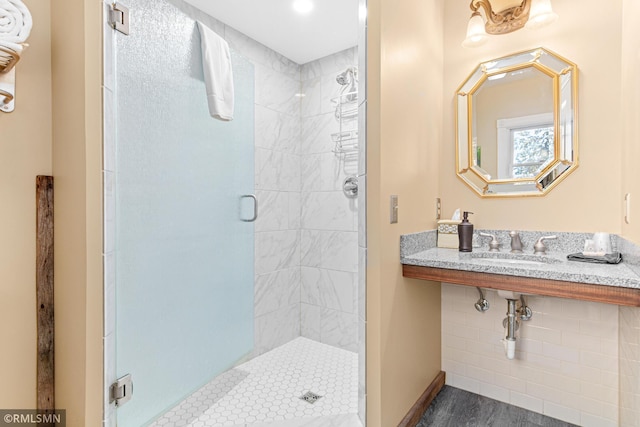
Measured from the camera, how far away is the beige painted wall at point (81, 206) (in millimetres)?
1180

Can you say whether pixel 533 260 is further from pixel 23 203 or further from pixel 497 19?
pixel 23 203

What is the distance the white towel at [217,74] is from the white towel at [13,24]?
692 mm

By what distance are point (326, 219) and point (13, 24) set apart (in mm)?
2065

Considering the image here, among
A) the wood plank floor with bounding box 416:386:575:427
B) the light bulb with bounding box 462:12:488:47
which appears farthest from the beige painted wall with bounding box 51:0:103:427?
the light bulb with bounding box 462:12:488:47

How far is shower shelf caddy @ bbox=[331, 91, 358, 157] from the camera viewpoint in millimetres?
2513

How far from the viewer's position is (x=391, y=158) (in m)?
1.48

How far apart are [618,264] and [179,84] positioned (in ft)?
6.89

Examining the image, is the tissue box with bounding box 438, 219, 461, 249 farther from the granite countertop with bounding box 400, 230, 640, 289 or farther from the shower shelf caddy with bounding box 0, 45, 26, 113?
the shower shelf caddy with bounding box 0, 45, 26, 113

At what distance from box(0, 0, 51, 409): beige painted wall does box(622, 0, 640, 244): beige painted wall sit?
90.4 inches

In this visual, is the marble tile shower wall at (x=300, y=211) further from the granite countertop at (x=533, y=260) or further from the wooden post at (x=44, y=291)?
the wooden post at (x=44, y=291)

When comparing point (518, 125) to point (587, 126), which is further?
point (518, 125)
